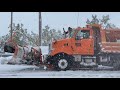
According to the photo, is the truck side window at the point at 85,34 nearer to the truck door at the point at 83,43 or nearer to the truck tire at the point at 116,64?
the truck door at the point at 83,43

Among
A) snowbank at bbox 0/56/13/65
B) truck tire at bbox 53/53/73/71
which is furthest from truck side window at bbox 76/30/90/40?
snowbank at bbox 0/56/13/65

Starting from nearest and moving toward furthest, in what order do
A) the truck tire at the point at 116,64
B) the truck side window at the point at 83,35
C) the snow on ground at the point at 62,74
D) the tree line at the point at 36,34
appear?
the snow on ground at the point at 62,74 < the tree line at the point at 36,34 < the truck tire at the point at 116,64 < the truck side window at the point at 83,35

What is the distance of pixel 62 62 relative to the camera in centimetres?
901

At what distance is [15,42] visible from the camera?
8.93 meters

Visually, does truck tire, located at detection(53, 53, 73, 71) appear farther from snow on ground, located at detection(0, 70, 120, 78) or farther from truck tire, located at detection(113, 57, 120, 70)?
truck tire, located at detection(113, 57, 120, 70)

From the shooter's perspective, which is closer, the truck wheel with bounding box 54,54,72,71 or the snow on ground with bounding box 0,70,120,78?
the snow on ground with bounding box 0,70,120,78

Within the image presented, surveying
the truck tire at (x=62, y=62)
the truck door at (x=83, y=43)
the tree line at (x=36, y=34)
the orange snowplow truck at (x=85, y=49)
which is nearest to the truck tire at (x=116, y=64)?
the orange snowplow truck at (x=85, y=49)

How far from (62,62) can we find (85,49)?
594 mm

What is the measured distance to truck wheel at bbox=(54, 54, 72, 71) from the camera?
29.4 feet

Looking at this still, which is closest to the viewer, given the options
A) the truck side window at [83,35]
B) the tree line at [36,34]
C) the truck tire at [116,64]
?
the tree line at [36,34]

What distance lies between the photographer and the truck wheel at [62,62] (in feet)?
29.4

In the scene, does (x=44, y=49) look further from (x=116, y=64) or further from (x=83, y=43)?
(x=116, y=64)

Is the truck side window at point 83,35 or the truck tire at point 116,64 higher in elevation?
the truck side window at point 83,35

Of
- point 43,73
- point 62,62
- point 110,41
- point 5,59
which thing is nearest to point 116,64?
point 110,41
